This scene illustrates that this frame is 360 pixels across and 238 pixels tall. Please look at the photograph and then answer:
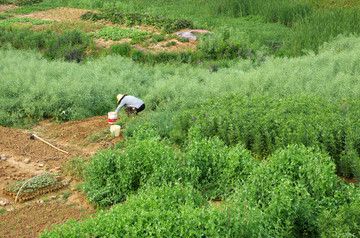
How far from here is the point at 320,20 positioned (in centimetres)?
1330

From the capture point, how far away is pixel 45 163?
564 centimetres

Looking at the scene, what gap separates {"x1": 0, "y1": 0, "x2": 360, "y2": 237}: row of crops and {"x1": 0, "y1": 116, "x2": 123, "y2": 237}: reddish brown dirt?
1.09 ft

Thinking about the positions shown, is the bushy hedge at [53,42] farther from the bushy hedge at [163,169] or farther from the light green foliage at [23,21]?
the bushy hedge at [163,169]

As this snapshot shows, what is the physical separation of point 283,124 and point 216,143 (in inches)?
40.2

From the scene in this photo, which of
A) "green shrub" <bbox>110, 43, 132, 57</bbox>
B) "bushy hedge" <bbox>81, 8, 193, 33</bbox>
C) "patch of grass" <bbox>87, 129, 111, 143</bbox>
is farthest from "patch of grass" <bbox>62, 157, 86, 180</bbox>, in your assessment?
"bushy hedge" <bbox>81, 8, 193, 33</bbox>

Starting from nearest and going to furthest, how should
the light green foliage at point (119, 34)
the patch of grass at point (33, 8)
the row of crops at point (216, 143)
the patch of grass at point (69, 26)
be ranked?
the row of crops at point (216, 143) < the light green foliage at point (119, 34) < the patch of grass at point (69, 26) < the patch of grass at point (33, 8)

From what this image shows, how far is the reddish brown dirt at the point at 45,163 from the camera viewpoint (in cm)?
416

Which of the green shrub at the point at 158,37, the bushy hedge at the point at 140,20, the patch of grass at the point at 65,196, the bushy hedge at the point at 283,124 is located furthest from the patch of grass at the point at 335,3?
the patch of grass at the point at 65,196

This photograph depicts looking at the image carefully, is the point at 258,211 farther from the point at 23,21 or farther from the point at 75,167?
the point at 23,21

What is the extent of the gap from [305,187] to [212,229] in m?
1.24

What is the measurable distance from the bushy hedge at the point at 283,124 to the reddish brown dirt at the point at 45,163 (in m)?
1.66

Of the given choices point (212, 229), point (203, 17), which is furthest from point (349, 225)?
point (203, 17)

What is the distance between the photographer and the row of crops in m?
3.27

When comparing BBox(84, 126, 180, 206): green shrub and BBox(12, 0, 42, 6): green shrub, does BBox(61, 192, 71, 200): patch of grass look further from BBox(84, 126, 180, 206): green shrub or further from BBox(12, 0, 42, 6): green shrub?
BBox(12, 0, 42, 6): green shrub
